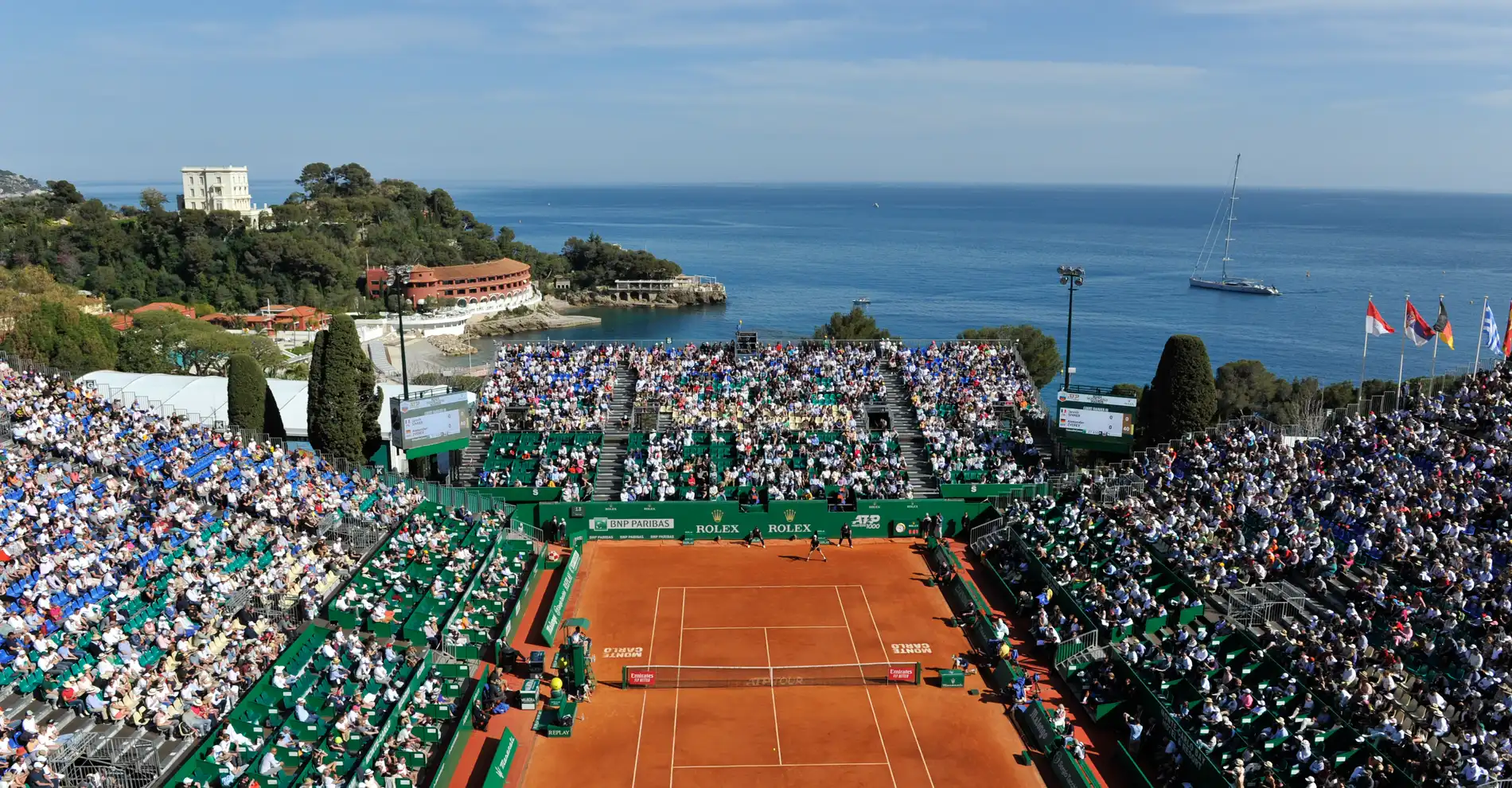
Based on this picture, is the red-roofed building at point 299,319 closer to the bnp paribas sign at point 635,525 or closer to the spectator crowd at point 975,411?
the bnp paribas sign at point 635,525

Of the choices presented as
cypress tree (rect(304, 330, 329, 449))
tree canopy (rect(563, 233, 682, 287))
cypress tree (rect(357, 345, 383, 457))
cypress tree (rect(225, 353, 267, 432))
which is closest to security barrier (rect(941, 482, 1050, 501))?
cypress tree (rect(357, 345, 383, 457))

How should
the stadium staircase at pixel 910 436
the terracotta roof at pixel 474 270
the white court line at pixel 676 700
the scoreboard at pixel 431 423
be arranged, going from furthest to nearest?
1. the terracotta roof at pixel 474 270
2. the stadium staircase at pixel 910 436
3. the scoreboard at pixel 431 423
4. the white court line at pixel 676 700

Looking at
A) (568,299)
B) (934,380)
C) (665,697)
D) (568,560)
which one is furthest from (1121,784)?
(568,299)

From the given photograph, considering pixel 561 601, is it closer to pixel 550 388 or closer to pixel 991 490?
pixel 550 388

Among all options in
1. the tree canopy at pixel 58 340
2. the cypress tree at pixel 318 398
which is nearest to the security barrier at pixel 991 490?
the cypress tree at pixel 318 398

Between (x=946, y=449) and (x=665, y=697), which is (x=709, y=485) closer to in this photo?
(x=946, y=449)
